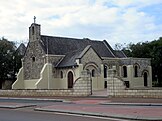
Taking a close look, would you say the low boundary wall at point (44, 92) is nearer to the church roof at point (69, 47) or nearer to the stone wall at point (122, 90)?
the stone wall at point (122, 90)

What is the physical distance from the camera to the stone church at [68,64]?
49.3 meters

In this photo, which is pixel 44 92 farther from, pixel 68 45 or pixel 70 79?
pixel 68 45

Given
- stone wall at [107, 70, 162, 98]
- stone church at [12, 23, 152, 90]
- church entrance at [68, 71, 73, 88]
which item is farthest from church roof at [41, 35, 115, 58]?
stone wall at [107, 70, 162, 98]

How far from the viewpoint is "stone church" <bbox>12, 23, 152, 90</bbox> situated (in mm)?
49281

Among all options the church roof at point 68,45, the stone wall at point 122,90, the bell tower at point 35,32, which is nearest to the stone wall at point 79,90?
the stone wall at point 122,90

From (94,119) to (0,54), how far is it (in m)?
46.3

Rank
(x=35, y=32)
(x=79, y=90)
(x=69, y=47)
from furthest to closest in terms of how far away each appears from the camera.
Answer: (x=69, y=47) → (x=35, y=32) → (x=79, y=90)

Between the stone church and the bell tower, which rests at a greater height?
the bell tower

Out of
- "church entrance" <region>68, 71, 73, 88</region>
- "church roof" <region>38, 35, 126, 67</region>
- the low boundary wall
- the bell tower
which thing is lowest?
the low boundary wall

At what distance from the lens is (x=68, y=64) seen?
49.3m

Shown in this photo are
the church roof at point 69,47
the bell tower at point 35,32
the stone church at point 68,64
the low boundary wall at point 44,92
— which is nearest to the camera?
the low boundary wall at point 44,92

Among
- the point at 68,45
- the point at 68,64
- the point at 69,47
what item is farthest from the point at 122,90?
the point at 68,45

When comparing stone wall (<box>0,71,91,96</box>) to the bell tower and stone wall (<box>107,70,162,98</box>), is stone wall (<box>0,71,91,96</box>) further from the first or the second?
the bell tower

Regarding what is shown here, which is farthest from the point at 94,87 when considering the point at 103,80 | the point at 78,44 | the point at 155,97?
the point at 155,97
